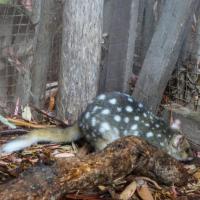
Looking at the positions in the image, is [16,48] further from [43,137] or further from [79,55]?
[43,137]

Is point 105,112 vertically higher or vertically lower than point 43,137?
higher

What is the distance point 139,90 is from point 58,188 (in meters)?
1.58

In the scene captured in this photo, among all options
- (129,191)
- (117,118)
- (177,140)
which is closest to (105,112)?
(117,118)

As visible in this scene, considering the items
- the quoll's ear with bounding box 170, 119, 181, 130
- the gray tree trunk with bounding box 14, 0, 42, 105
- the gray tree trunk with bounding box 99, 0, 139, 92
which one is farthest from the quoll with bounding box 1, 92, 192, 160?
the gray tree trunk with bounding box 14, 0, 42, 105

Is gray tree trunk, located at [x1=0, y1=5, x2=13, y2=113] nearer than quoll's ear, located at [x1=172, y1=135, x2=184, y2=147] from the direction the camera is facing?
No

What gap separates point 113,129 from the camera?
141 inches

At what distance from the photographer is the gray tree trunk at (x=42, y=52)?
3.95 meters

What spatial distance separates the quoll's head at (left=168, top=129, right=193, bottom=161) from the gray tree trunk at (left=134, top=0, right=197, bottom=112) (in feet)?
1.08

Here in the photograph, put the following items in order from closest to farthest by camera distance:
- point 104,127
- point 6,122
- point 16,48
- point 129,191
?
point 129,191 < point 104,127 < point 6,122 < point 16,48

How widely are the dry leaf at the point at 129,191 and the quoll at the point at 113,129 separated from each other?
49 centimetres

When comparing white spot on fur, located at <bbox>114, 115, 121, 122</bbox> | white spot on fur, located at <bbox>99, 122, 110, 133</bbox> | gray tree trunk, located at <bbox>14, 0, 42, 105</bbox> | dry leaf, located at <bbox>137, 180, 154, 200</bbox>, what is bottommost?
dry leaf, located at <bbox>137, 180, 154, 200</bbox>

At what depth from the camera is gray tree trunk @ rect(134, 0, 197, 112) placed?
3.67 meters

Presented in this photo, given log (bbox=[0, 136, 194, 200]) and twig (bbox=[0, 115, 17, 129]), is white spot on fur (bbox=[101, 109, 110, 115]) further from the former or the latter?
twig (bbox=[0, 115, 17, 129])

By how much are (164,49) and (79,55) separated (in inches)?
23.8
